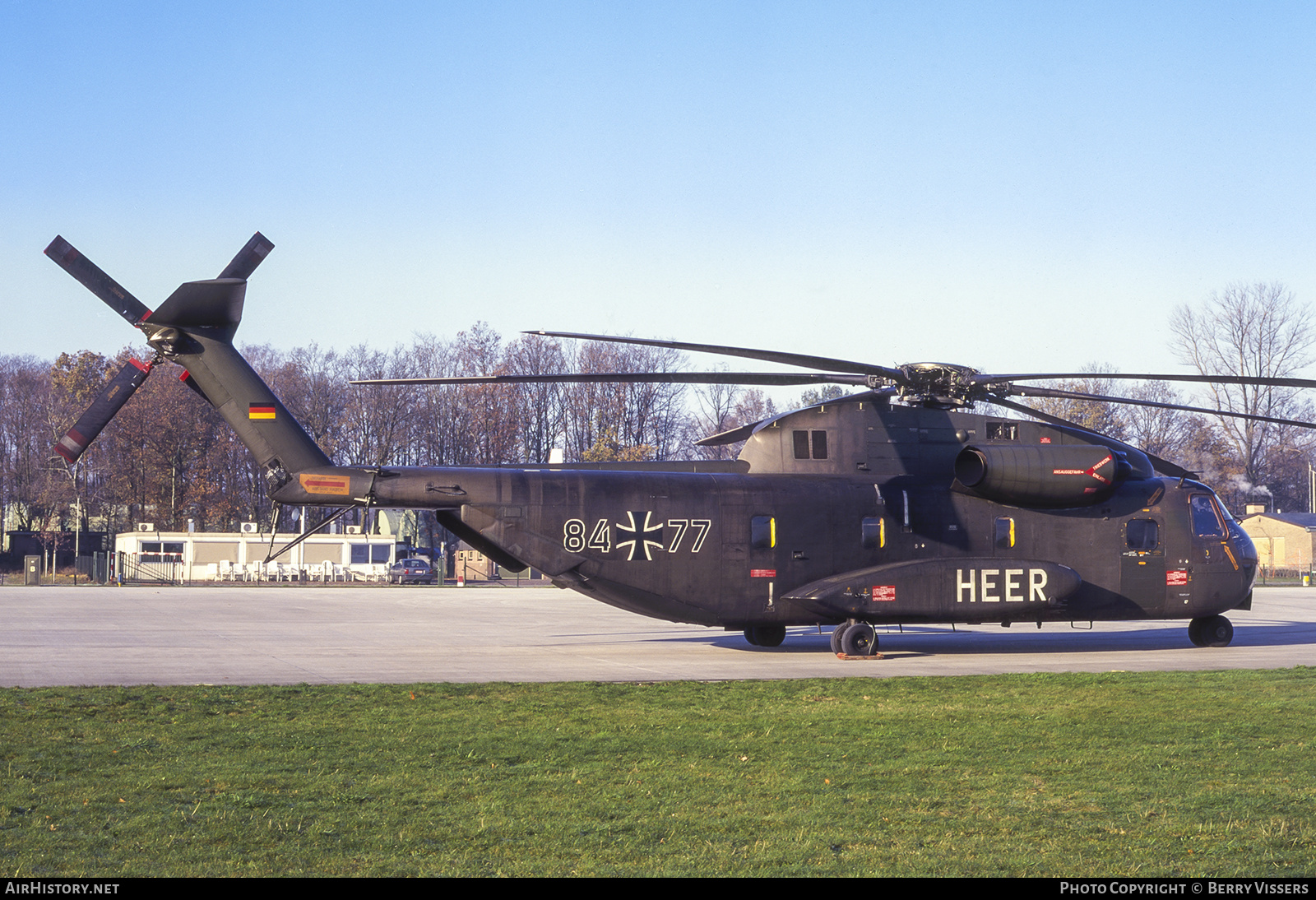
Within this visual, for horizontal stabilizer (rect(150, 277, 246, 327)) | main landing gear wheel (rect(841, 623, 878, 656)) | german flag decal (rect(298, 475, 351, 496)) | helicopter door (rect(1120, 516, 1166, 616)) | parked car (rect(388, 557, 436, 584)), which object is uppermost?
horizontal stabilizer (rect(150, 277, 246, 327))

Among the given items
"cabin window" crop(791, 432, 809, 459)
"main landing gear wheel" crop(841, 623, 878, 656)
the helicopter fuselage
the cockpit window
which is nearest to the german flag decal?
the helicopter fuselage

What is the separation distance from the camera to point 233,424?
17422 mm

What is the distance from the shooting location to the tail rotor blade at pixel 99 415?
15812mm

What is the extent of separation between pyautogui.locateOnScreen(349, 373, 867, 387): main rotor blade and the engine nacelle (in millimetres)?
2843

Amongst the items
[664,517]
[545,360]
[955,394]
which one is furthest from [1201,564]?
[545,360]

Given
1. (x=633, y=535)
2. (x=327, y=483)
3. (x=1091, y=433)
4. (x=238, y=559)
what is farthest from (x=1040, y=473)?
(x=238, y=559)

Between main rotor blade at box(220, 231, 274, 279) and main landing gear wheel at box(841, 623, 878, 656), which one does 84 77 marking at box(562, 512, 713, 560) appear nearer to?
main landing gear wheel at box(841, 623, 878, 656)

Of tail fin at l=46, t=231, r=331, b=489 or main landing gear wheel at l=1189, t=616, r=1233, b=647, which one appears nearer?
tail fin at l=46, t=231, r=331, b=489

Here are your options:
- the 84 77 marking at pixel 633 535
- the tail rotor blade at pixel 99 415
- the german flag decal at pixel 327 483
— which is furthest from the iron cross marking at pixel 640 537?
the tail rotor blade at pixel 99 415

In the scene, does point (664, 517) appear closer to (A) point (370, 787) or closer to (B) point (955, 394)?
(B) point (955, 394)

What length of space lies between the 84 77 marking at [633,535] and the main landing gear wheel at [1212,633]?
10.0 m

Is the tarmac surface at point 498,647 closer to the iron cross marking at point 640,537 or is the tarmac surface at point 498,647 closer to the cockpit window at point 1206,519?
the iron cross marking at point 640,537

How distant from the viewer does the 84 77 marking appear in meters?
18.3

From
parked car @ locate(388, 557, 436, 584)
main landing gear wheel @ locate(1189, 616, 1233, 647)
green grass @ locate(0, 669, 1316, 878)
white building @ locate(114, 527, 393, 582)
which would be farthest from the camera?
parked car @ locate(388, 557, 436, 584)
